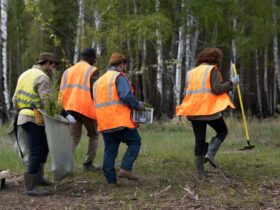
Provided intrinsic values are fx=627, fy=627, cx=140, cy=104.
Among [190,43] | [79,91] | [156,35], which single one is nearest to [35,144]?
[79,91]

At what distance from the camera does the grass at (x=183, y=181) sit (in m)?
7.24

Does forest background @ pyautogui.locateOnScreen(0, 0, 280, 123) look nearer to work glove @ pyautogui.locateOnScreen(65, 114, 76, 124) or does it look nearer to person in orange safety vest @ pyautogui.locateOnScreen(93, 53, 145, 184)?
work glove @ pyautogui.locateOnScreen(65, 114, 76, 124)

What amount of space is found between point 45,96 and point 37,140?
580 mm

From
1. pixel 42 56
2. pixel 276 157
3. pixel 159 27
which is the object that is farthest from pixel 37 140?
pixel 159 27

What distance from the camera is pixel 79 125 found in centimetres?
938

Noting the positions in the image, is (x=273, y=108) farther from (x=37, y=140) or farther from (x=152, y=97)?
(x=37, y=140)

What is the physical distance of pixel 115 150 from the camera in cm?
839

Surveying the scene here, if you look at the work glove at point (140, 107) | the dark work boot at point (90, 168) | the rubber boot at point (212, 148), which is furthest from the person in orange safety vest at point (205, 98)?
the dark work boot at point (90, 168)

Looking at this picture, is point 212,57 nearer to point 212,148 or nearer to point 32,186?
point 212,148

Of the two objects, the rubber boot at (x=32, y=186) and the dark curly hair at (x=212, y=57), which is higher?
the dark curly hair at (x=212, y=57)

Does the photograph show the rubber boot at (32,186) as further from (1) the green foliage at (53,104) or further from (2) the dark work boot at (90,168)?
(2) the dark work boot at (90,168)

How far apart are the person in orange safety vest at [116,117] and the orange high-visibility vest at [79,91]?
68 centimetres

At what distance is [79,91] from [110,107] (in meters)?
1.03

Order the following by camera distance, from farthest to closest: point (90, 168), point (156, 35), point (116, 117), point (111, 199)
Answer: point (156, 35) → point (90, 168) → point (116, 117) → point (111, 199)
